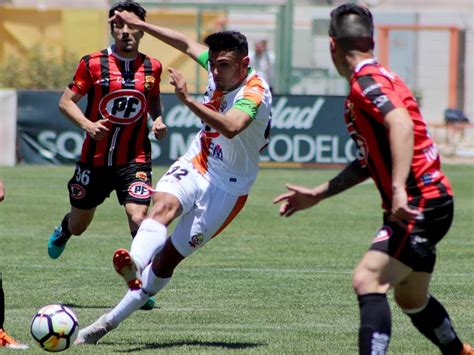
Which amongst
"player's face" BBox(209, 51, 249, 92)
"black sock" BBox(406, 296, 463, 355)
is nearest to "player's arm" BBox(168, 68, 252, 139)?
"player's face" BBox(209, 51, 249, 92)

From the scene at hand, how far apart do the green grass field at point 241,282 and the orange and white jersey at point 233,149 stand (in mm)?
1019

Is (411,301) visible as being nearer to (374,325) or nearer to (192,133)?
(374,325)

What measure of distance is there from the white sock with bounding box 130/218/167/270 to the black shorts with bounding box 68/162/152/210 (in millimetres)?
2192

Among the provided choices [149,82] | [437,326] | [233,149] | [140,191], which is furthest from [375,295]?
[149,82]

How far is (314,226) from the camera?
1462 cm

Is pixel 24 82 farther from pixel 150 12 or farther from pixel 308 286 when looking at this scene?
pixel 308 286

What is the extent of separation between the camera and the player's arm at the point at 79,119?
9.14m

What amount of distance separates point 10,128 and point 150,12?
345 inches

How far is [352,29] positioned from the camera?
20.2 ft

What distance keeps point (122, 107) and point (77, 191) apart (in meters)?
0.77

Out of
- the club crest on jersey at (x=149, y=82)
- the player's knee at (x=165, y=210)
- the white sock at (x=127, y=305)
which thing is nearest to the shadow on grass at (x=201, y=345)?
the white sock at (x=127, y=305)

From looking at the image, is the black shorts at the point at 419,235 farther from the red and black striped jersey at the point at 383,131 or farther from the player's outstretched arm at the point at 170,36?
the player's outstretched arm at the point at 170,36

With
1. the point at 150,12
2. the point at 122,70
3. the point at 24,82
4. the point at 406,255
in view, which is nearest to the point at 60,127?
the point at 24,82

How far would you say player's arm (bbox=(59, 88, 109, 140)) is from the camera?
9141 mm
